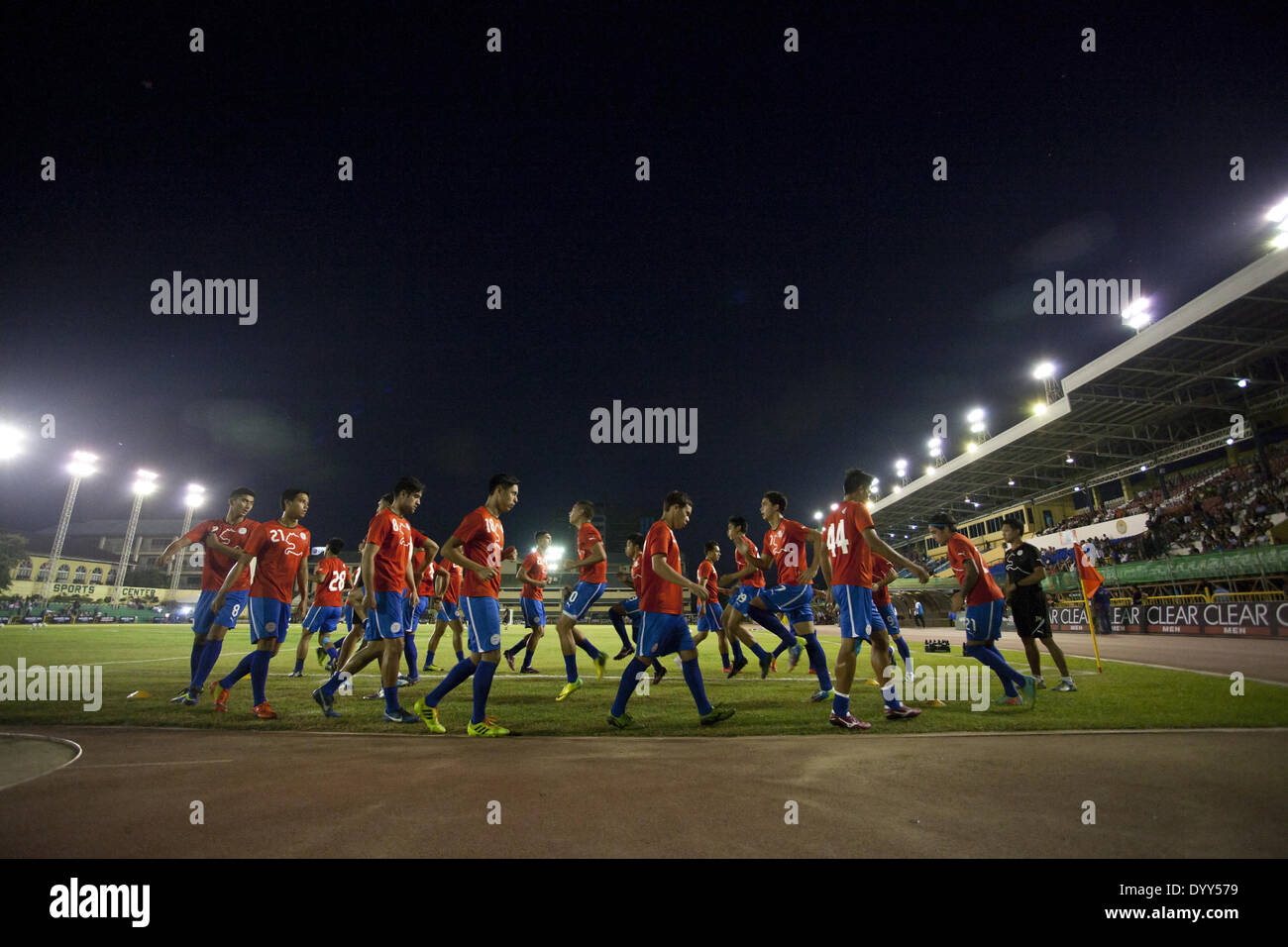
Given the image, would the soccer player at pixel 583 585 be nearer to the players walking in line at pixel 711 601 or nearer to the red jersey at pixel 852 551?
the players walking in line at pixel 711 601

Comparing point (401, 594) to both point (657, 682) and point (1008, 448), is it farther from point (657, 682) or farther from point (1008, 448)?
point (1008, 448)

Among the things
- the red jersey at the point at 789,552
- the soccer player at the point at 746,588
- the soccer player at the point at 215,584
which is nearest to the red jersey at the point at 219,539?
the soccer player at the point at 215,584

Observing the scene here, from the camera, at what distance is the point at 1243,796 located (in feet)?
9.57

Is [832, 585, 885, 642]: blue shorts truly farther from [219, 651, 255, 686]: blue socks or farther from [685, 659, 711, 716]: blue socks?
[219, 651, 255, 686]: blue socks

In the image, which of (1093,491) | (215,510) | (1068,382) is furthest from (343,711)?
(215,510)

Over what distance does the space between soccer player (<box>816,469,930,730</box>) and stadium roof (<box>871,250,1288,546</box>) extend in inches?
900

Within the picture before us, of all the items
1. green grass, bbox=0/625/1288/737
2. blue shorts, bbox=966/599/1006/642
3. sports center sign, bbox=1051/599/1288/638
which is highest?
blue shorts, bbox=966/599/1006/642

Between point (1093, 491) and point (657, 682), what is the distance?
41.4m

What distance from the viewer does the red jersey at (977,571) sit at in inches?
255

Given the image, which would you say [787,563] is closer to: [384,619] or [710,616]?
[710,616]

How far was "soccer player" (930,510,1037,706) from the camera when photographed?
19.9 feet

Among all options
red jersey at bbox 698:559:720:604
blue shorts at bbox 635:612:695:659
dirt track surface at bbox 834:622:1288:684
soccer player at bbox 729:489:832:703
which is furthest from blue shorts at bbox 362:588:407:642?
dirt track surface at bbox 834:622:1288:684
